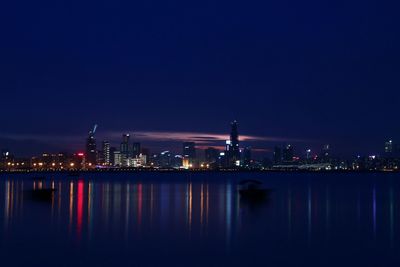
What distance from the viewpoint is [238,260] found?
2647 centimetres

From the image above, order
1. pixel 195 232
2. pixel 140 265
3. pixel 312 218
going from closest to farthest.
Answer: pixel 140 265 → pixel 195 232 → pixel 312 218

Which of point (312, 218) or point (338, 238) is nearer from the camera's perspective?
point (338, 238)

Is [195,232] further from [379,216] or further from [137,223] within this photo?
[379,216]

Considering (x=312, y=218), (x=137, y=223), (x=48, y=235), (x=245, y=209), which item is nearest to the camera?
(x=48, y=235)

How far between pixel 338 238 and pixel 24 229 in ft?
66.6

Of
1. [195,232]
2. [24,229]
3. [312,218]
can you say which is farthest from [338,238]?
[24,229]

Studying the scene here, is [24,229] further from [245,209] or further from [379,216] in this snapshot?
[379,216]

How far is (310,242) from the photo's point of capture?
31.9 m

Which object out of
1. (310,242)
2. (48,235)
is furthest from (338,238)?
(48,235)

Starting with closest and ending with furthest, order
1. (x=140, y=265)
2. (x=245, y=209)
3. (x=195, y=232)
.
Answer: (x=140, y=265) < (x=195, y=232) < (x=245, y=209)

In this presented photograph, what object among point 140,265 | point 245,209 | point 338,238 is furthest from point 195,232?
point 245,209

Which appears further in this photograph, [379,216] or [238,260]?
[379,216]

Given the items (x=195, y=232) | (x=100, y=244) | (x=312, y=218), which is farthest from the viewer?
(x=312, y=218)

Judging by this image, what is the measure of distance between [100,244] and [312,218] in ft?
69.8
